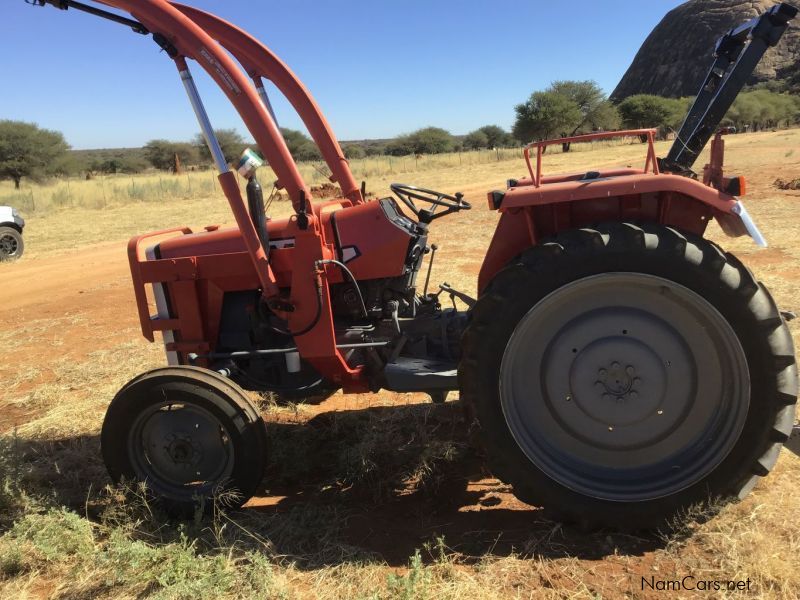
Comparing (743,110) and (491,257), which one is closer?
(491,257)

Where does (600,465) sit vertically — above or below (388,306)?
below

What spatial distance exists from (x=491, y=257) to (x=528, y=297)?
1.53 ft

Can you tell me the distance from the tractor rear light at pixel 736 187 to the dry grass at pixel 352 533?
1353 millimetres

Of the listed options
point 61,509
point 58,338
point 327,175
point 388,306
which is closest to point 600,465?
point 388,306

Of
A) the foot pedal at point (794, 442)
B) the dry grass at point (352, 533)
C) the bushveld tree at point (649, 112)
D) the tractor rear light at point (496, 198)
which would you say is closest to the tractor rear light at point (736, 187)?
the tractor rear light at point (496, 198)

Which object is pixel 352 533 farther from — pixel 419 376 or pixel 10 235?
pixel 10 235

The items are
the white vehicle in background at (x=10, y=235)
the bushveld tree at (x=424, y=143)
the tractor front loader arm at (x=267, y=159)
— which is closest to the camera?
the tractor front loader arm at (x=267, y=159)

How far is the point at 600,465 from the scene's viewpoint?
8.64 ft

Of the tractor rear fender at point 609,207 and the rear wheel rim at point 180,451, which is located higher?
the tractor rear fender at point 609,207

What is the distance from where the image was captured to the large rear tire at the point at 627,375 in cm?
238

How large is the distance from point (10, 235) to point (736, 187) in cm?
1358

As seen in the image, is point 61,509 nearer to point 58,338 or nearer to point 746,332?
point 746,332

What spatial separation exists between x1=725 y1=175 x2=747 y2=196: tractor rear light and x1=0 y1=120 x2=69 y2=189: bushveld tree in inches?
1422

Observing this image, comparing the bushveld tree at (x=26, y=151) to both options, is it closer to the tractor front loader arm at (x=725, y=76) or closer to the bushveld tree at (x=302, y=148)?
the bushveld tree at (x=302, y=148)
